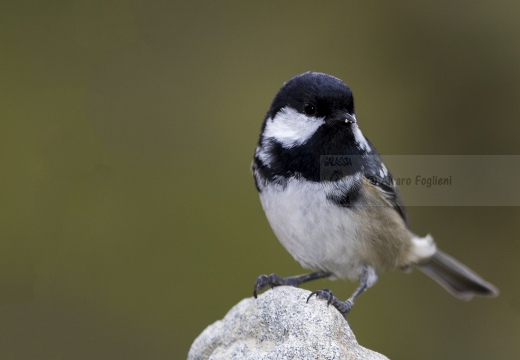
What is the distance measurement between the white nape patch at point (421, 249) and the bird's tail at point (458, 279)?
0.43ft

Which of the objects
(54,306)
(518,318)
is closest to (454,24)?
(518,318)

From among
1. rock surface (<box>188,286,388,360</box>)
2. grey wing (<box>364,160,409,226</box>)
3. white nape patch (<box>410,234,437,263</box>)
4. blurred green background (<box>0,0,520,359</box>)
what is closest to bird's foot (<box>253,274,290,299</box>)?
rock surface (<box>188,286,388,360</box>)

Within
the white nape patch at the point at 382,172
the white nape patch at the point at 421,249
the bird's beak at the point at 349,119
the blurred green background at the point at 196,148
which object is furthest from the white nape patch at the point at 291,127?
→ the blurred green background at the point at 196,148

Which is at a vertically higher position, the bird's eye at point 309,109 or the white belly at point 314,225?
the bird's eye at point 309,109

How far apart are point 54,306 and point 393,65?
10.4 ft

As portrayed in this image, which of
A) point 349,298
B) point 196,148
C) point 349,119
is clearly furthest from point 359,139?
point 196,148

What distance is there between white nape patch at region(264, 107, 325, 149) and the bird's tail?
1.79 meters

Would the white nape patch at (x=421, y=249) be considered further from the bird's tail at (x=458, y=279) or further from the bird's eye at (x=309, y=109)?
the bird's eye at (x=309, y=109)

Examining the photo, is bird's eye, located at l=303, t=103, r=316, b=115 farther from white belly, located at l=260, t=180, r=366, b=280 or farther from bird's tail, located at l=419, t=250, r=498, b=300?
bird's tail, located at l=419, t=250, r=498, b=300

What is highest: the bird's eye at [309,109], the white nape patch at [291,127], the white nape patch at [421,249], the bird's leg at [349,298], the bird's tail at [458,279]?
the bird's eye at [309,109]

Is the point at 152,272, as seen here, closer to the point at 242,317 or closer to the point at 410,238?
the point at 410,238

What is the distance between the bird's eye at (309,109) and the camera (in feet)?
12.0

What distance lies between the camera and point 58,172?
5.80 m

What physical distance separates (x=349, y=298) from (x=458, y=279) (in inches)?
61.2
